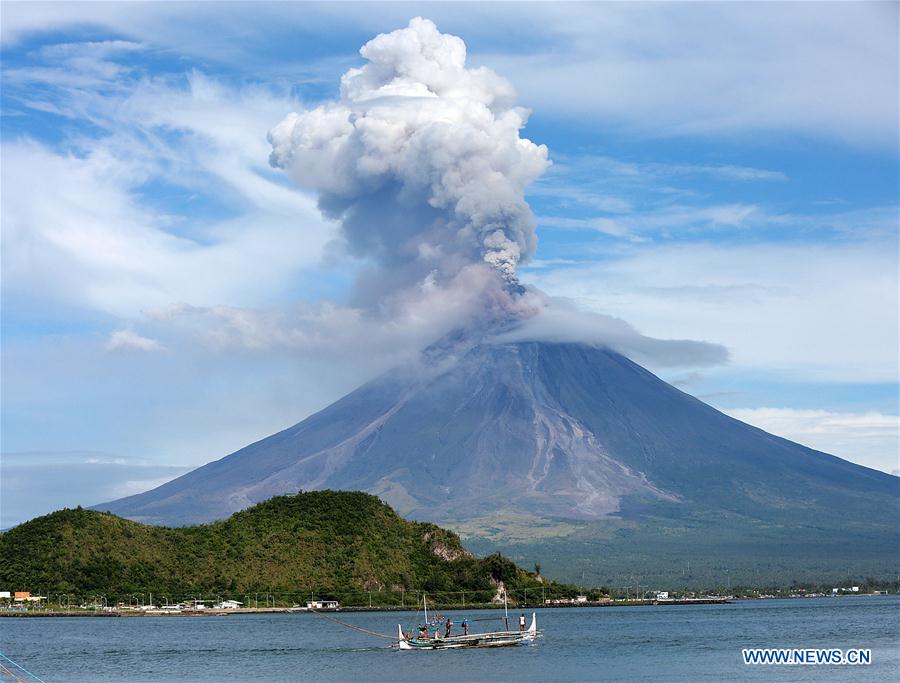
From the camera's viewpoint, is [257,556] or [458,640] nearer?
[458,640]

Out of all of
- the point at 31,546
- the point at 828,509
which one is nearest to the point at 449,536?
the point at 31,546

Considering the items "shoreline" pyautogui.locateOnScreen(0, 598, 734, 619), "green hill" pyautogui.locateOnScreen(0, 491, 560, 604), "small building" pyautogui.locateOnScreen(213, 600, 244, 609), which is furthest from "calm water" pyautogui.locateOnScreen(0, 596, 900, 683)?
"green hill" pyautogui.locateOnScreen(0, 491, 560, 604)

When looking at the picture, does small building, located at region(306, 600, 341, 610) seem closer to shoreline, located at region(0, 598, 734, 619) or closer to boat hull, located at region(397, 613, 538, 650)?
shoreline, located at region(0, 598, 734, 619)

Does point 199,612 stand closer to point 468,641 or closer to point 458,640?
point 468,641

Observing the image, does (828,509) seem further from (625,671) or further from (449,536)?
(625,671)

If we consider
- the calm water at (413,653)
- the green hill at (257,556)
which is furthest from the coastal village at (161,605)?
the calm water at (413,653)

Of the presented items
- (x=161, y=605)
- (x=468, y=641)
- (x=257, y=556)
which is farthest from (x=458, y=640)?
(x=257, y=556)

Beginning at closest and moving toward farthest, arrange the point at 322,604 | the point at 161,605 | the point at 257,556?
the point at 161,605, the point at 322,604, the point at 257,556

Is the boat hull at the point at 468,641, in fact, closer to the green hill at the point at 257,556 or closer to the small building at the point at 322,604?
the small building at the point at 322,604
